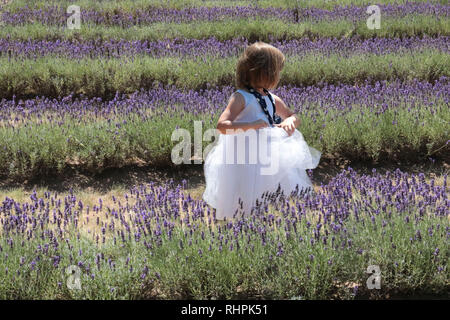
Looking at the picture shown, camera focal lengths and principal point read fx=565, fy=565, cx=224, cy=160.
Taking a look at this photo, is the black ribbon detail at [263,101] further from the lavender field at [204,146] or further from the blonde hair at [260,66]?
the lavender field at [204,146]

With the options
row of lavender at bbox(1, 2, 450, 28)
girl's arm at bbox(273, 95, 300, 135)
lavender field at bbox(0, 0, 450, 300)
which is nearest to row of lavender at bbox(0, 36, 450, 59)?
lavender field at bbox(0, 0, 450, 300)

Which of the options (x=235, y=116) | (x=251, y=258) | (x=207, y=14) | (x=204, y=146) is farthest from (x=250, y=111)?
(x=207, y=14)

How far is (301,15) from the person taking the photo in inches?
383

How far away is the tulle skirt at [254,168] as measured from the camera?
3713mm

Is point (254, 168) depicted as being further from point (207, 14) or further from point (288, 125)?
point (207, 14)

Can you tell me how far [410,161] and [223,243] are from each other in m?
2.58

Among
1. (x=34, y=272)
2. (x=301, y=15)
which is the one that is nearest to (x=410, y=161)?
(x=34, y=272)

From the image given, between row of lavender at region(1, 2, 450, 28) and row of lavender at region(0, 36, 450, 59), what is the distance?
4.08ft

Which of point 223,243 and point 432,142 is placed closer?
point 223,243

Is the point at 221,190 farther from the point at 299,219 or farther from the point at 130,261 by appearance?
the point at 130,261

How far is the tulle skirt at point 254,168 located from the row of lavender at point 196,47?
3.80 m

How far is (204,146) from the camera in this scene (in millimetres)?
5078

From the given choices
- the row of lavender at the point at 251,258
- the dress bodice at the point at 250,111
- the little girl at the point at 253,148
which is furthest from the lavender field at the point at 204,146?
the dress bodice at the point at 250,111

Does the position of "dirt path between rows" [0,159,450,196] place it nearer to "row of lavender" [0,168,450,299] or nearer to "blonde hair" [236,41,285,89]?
"blonde hair" [236,41,285,89]
